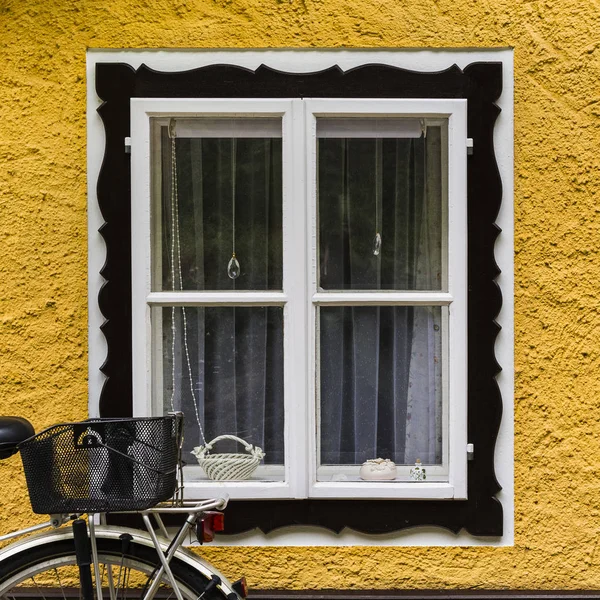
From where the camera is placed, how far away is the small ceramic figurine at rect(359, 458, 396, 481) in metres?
3.71

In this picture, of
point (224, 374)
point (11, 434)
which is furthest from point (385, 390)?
point (11, 434)

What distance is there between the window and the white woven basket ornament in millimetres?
43

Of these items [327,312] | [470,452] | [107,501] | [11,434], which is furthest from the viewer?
[327,312]

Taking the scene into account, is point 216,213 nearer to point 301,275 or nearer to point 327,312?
point 301,275

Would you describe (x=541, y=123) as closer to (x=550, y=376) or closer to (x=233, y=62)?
(x=550, y=376)

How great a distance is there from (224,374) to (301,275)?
1.80 ft

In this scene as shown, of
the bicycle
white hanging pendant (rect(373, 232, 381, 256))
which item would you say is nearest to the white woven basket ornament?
the bicycle

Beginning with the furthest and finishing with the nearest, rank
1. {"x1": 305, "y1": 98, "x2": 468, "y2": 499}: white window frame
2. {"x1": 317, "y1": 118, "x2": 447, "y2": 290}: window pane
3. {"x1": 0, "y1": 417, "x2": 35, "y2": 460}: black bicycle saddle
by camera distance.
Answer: {"x1": 317, "y1": 118, "x2": 447, "y2": 290}: window pane, {"x1": 305, "y1": 98, "x2": 468, "y2": 499}: white window frame, {"x1": 0, "y1": 417, "x2": 35, "y2": 460}: black bicycle saddle

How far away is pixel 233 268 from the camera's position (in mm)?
3781

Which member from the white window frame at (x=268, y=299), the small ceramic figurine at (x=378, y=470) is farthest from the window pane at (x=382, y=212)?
the small ceramic figurine at (x=378, y=470)

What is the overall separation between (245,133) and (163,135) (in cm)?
35

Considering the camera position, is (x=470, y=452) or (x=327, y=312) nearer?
(x=470, y=452)

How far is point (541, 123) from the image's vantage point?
3.69 m

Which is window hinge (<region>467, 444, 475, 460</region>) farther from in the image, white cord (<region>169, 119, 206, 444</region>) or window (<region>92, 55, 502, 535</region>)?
white cord (<region>169, 119, 206, 444</region>)
